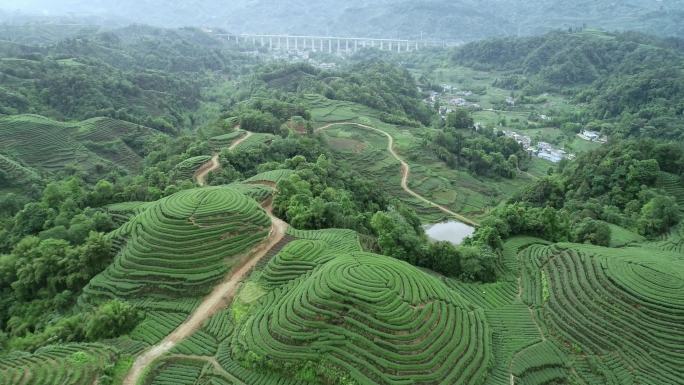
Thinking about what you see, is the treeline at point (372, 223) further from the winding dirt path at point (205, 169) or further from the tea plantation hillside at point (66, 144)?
the tea plantation hillside at point (66, 144)

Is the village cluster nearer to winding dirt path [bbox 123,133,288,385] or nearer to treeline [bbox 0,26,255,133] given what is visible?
treeline [bbox 0,26,255,133]

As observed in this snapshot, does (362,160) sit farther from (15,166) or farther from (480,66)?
(480,66)

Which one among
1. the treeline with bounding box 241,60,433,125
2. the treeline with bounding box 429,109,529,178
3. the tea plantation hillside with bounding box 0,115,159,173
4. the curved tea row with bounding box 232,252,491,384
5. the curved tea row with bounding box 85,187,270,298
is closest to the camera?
the curved tea row with bounding box 232,252,491,384

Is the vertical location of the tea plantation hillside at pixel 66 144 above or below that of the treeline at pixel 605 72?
below

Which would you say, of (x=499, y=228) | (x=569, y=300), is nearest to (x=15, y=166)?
(x=499, y=228)

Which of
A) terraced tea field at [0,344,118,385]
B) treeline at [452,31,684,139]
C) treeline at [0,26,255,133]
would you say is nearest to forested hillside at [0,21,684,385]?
terraced tea field at [0,344,118,385]

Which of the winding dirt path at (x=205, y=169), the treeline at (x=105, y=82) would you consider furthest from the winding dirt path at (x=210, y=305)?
the treeline at (x=105, y=82)

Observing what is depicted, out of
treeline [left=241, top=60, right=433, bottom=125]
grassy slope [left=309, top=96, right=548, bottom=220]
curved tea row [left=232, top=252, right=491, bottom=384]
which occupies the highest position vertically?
treeline [left=241, top=60, right=433, bottom=125]
